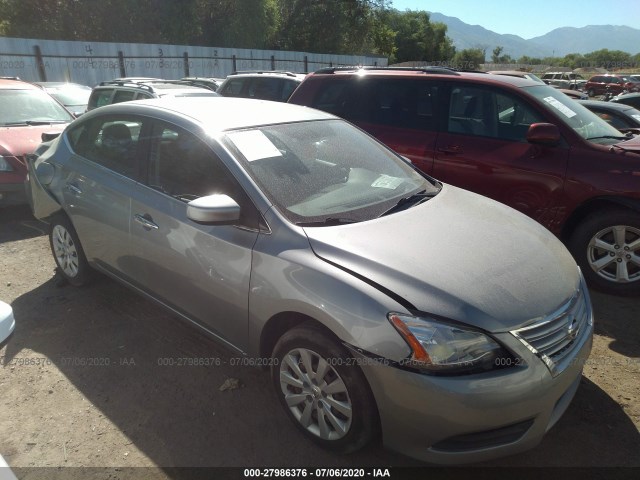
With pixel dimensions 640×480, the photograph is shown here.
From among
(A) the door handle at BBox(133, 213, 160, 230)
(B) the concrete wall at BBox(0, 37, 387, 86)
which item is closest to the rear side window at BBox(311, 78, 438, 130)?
(A) the door handle at BBox(133, 213, 160, 230)

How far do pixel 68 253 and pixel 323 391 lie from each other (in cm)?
290

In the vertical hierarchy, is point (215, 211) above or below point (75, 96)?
above

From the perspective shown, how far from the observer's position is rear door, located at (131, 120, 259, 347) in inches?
99.7

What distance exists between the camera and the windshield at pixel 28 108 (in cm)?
674

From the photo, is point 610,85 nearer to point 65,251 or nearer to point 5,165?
point 5,165

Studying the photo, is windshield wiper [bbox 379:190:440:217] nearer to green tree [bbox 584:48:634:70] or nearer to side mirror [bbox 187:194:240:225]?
side mirror [bbox 187:194:240:225]

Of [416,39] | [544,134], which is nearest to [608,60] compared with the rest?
[416,39]

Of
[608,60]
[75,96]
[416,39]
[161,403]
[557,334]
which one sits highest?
[416,39]

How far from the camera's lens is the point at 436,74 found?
495 cm

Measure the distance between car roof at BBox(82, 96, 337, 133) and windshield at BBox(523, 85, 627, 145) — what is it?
234 cm

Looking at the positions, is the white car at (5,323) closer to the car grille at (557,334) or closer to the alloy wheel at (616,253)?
the car grille at (557,334)

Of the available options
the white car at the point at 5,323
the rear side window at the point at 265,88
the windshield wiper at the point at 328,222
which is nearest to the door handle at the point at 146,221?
the windshield wiper at the point at 328,222

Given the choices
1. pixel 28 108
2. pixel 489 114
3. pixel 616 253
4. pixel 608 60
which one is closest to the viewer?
pixel 616 253

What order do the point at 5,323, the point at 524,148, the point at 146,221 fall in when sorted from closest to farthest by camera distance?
the point at 5,323 → the point at 146,221 → the point at 524,148
